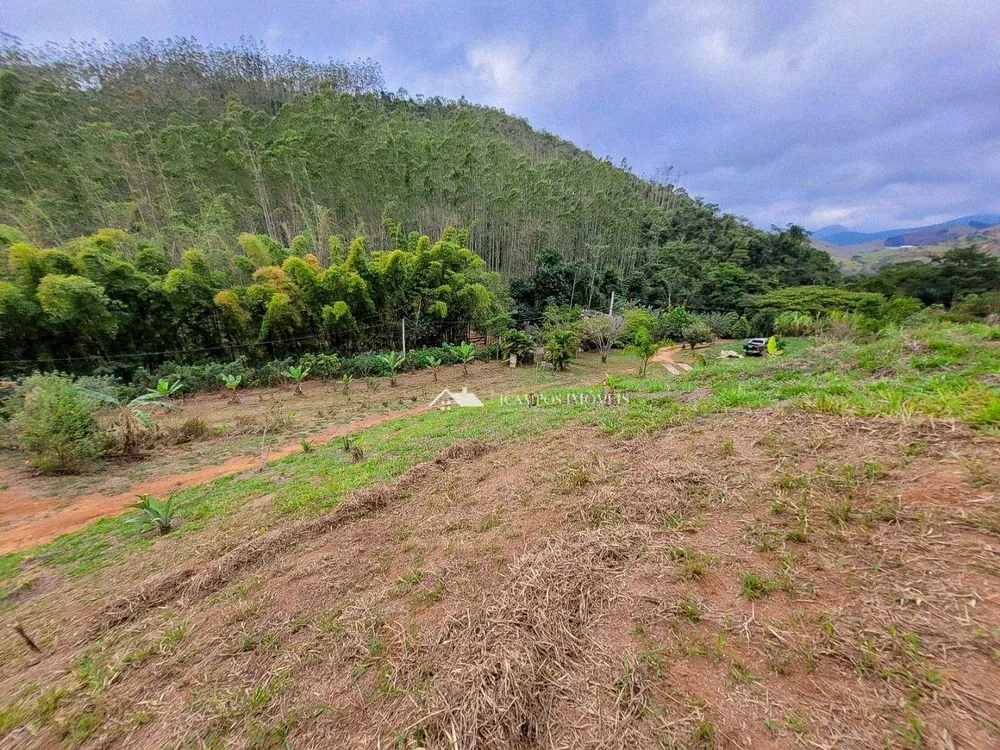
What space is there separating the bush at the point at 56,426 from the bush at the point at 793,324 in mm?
28209

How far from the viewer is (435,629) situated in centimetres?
188

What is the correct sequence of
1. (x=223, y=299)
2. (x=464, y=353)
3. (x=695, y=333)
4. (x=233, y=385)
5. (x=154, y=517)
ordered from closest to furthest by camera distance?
(x=154, y=517), (x=233, y=385), (x=223, y=299), (x=464, y=353), (x=695, y=333)

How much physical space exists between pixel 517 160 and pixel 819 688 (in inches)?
1104

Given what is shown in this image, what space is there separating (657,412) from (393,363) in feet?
32.1

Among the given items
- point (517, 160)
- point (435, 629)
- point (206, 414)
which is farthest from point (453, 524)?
point (517, 160)

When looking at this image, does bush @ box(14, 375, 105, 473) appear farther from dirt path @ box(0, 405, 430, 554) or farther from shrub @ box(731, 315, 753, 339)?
shrub @ box(731, 315, 753, 339)

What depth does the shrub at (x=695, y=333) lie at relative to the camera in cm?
1989

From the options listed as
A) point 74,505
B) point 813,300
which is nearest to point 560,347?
point 74,505

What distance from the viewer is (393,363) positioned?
12.6 metres

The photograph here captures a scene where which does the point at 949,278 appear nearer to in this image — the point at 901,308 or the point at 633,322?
the point at 901,308

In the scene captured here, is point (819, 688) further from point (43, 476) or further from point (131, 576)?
point (43, 476)

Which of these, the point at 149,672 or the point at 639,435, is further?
the point at 639,435

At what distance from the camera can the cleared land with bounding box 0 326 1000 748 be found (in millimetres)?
1333

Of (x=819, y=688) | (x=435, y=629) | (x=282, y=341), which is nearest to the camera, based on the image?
(x=819, y=688)
